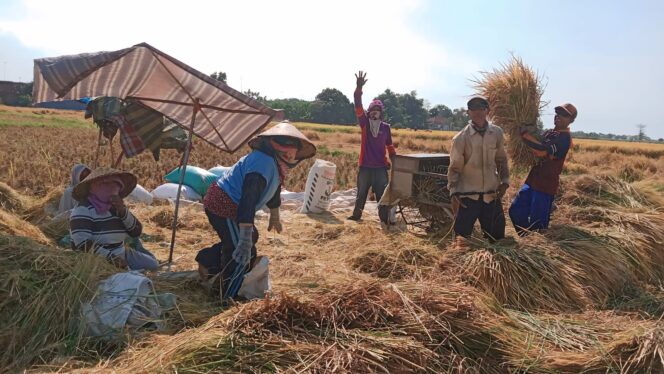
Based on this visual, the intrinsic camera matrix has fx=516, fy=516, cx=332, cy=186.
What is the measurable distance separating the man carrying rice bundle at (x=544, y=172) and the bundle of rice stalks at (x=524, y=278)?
100 centimetres

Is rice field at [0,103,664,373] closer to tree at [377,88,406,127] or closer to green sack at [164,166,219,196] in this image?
green sack at [164,166,219,196]

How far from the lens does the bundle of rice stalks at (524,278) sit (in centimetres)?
386

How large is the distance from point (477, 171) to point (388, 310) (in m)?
2.50

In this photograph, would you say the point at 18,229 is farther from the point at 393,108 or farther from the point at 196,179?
the point at 393,108

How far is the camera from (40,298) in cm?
298

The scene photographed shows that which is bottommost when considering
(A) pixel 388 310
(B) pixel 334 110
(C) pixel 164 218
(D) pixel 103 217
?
(C) pixel 164 218

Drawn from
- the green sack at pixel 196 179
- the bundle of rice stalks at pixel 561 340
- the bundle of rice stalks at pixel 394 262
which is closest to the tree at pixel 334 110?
the green sack at pixel 196 179

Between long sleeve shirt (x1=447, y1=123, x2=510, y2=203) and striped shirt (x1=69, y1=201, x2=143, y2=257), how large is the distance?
2.94 m

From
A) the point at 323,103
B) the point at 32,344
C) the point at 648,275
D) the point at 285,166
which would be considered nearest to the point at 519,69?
the point at 648,275

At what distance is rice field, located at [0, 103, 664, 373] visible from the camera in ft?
8.11

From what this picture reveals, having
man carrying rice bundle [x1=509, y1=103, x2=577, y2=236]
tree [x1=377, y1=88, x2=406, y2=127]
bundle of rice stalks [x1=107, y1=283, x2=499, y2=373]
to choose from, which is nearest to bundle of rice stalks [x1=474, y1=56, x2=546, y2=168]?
man carrying rice bundle [x1=509, y1=103, x2=577, y2=236]

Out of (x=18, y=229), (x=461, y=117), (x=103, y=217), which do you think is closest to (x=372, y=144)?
(x=103, y=217)

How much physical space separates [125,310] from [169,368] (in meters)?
0.91

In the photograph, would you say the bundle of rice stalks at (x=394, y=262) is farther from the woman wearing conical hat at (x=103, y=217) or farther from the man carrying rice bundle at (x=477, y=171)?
the woman wearing conical hat at (x=103, y=217)
